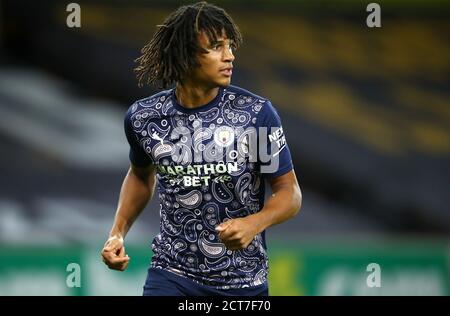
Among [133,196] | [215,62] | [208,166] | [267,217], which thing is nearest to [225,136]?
[208,166]

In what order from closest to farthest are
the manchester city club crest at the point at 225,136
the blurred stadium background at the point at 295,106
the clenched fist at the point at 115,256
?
1. the clenched fist at the point at 115,256
2. the manchester city club crest at the point at 225,136
3. the blurred stadium background at the point at 295,106

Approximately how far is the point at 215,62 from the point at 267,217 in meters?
0.74

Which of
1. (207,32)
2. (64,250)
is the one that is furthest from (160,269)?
(64,250)

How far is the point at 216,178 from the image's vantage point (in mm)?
4535

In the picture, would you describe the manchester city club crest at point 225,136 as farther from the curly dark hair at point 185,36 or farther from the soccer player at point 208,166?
the curly dark hair at point 185,36

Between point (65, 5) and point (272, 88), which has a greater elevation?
point (65, 5)

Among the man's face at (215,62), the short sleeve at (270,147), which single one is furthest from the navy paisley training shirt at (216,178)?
the man's face at (215,62)

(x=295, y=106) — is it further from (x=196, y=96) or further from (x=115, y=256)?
(x=115, y=256)

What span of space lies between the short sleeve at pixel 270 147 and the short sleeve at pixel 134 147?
0.61 metres

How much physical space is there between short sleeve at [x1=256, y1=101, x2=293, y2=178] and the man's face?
23 cm

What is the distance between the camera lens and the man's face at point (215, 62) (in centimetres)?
457

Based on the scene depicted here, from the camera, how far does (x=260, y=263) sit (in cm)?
462

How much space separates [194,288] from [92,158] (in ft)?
14.6
